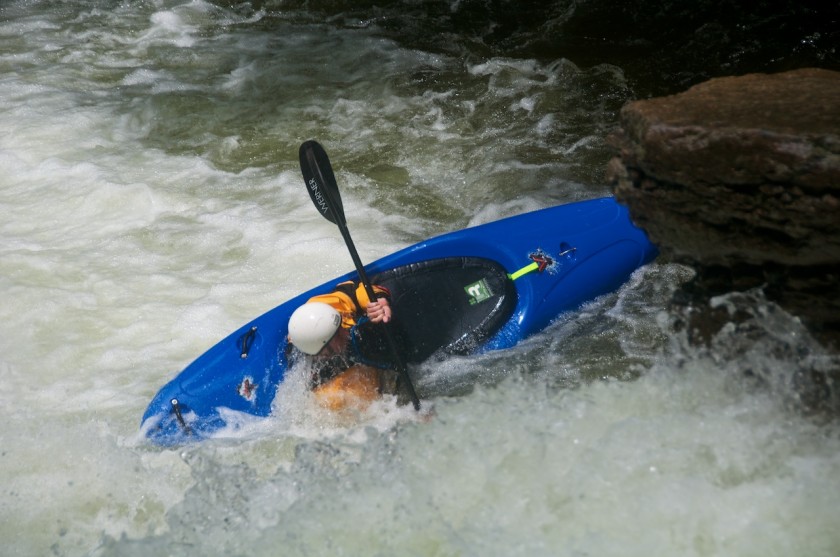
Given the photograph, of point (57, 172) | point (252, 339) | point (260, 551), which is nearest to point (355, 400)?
point (252, 339)

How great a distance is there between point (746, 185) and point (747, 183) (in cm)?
1

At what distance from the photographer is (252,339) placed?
3.36 metres

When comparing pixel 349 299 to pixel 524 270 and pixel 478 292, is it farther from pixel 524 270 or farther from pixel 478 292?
pixel 524 270

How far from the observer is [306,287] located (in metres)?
4.18

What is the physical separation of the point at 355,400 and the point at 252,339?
0.55 metres

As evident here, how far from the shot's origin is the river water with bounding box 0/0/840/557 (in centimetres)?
238

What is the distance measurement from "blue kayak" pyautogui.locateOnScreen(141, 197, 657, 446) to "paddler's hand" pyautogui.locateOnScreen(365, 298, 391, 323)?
0.85 feet

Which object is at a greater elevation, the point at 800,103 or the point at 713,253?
the point at 800,103

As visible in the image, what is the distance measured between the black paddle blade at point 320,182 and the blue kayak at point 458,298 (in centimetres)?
30

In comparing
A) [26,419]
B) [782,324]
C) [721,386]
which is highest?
[782,324]

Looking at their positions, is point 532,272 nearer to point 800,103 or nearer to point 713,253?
point 713,253

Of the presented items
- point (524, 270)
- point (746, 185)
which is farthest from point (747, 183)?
point (524, 270)

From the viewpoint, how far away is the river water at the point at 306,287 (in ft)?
7.81

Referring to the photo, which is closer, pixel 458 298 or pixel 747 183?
pixel 747 183
